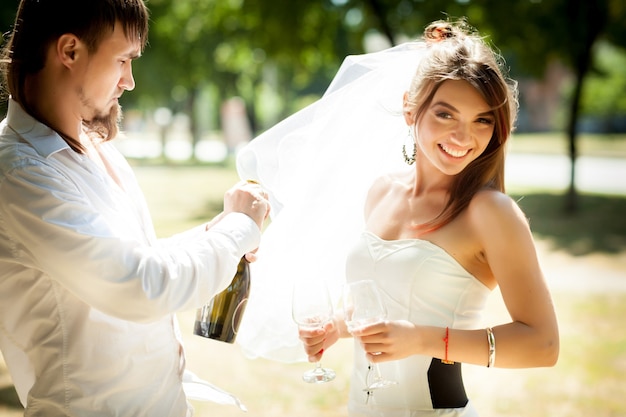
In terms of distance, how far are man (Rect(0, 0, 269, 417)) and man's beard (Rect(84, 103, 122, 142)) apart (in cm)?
11

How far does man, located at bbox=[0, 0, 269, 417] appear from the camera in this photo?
6.42ft

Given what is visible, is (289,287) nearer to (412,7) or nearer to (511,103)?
(511,103)

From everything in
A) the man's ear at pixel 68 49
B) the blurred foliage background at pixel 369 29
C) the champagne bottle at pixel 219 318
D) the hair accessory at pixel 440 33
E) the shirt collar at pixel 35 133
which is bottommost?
the champagne bottle at pixel 219 318

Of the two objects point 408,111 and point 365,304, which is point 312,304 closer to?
point 365,304

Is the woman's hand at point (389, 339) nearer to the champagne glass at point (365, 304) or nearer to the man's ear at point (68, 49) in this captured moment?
the champagne glass at point (365, 304)

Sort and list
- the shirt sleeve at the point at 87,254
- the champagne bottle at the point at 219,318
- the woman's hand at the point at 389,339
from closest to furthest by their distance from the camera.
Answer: the shirt sleeve at the point at 87,254
the woman's hand at the point at 389,339
the champagne bottle at the point at 219,318

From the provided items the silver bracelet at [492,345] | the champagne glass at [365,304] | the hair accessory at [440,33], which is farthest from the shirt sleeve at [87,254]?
the hair accessory at [440,33]

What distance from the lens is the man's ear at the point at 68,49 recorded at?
210cm

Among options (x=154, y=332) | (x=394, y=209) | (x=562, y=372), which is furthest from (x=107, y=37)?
(x=562, y=372)

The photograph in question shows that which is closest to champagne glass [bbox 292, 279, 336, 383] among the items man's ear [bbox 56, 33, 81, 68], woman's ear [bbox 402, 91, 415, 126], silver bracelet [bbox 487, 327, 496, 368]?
silver bracelet [bbox 487, 327, 496, 368]

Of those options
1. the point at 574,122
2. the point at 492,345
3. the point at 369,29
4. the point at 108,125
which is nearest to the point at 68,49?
the point at 108,125

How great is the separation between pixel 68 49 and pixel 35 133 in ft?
0.95

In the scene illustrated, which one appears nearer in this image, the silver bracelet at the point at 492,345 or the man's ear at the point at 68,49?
the man's ear at the point at 68,49

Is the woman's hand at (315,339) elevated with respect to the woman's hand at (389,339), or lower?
lower
